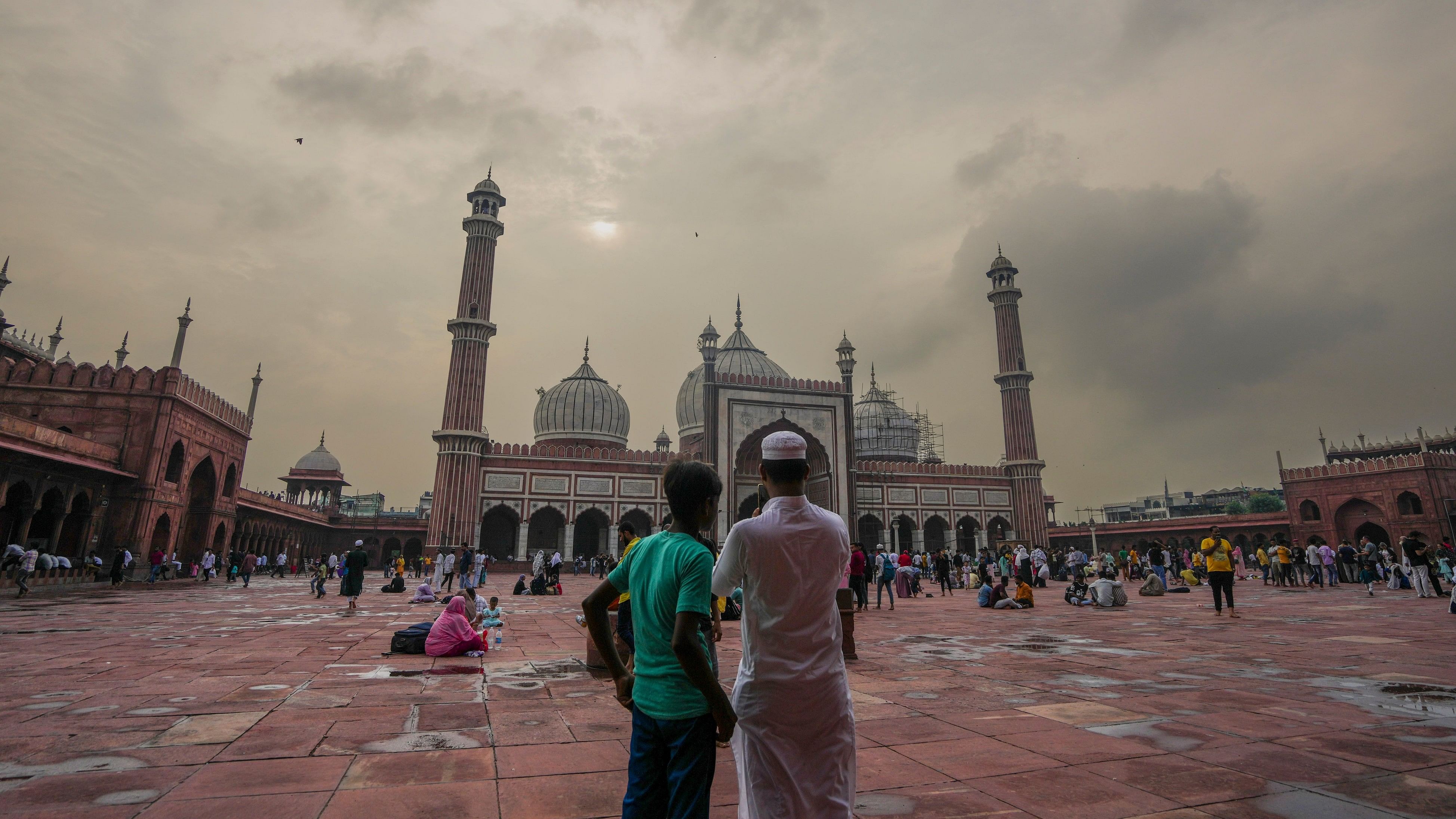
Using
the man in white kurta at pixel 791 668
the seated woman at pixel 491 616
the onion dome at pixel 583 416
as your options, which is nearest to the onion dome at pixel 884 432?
the onion dome at pixel 583 416

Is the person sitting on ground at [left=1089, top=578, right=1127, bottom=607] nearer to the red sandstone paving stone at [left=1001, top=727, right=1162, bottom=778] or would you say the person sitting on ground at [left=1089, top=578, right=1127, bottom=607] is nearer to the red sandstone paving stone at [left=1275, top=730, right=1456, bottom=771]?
the red sandstone paving stone at [left=1275, top=730, right=1456, bottom=771]

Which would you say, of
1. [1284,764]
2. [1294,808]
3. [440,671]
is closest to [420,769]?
[440,671]

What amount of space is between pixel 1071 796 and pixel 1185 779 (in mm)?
572

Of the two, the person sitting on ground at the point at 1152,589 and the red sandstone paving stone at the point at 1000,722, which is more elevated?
the person sitting on ground at the point at 1152,589

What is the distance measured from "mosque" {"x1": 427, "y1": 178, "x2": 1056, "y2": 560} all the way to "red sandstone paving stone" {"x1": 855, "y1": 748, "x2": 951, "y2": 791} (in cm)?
2250

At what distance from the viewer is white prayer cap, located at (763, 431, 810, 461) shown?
2045 millimetres

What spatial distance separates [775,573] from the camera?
191 cm

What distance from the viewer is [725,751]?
12.0 feet

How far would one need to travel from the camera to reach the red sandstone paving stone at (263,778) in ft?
8.84

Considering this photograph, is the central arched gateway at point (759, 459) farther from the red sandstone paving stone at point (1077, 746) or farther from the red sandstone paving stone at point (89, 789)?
the red sandstone paving stone at point (89, 789)

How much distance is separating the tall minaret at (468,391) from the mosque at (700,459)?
0.17 ft

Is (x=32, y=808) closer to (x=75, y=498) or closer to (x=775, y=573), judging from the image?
(x=775, y=573)

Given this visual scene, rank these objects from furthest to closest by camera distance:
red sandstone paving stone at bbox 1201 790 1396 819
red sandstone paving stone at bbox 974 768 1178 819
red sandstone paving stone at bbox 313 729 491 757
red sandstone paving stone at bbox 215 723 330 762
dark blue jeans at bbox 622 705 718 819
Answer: red sandstone paving stone at bbox 313 729 491 757
red sandstone paving stone at bbox 215 723 330 762
red sandstone paving stone at bbox 974 768 1178 819
red sandstone paving stone at bbox 1201 790 1396 819
dark blue jeans at bbox 622 705 718 819

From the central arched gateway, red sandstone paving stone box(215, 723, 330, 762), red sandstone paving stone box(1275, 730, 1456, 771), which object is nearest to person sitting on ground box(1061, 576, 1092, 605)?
red sandstone paving stone box(1275, 730, 1456, 771)
